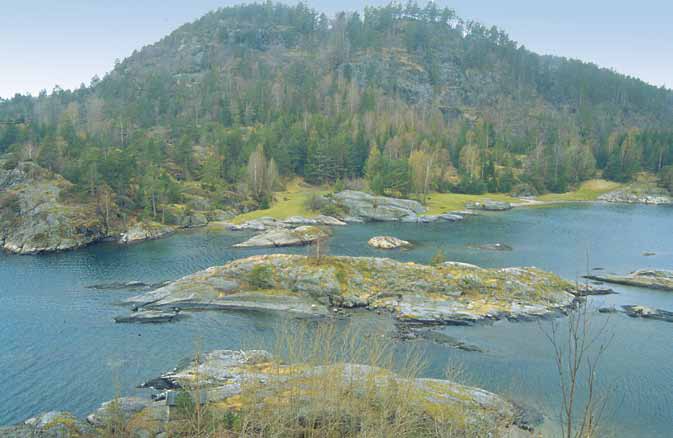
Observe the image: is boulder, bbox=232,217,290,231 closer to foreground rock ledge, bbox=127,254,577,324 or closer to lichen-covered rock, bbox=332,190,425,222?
lichen-covered rock, bbox=332,190,425,222

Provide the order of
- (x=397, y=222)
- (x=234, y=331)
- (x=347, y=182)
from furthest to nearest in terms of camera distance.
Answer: (x=347, y=182)
(x=397, y=222)
(x=234, y=331)

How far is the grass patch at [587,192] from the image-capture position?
148m

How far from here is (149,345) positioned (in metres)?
40.5

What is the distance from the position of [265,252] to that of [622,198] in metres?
121

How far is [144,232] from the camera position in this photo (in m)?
87.7

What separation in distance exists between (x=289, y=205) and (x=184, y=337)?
7213 cm

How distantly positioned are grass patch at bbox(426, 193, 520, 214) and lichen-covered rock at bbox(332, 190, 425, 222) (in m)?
5.43

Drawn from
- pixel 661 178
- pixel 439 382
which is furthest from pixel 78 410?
pixel 661 178

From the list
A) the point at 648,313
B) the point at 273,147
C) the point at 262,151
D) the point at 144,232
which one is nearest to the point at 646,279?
the point at 648,313

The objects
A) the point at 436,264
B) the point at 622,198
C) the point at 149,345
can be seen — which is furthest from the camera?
the point at 622,198

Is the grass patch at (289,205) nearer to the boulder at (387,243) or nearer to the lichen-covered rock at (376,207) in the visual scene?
the lichen-covered rock at (376,207)

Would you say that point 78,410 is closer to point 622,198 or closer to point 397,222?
point 397,222

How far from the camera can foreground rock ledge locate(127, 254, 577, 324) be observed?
162 feet

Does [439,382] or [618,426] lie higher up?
[439,382]
